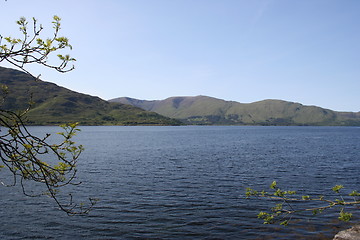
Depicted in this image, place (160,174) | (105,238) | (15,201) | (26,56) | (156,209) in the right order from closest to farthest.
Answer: (26,56) < (105,238) < (156,209) < (15,201) < (160,174)

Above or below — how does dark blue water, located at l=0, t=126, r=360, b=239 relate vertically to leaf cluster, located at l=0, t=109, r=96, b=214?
below

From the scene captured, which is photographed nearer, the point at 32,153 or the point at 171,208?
the point at 32,153

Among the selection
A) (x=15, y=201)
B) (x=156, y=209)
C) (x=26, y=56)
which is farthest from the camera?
(x=15, y=201)

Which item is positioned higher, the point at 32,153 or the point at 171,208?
the point at 32,153

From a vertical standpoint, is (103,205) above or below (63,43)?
below

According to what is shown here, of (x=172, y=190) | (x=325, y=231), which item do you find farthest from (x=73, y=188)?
(x=325, y=231)

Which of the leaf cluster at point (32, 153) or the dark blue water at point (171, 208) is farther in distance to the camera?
the dark blue water at point (171, 208)

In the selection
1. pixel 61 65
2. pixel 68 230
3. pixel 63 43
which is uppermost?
pixel 63 43

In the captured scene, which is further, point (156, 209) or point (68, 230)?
point (156, 209)

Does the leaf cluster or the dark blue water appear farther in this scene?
the dark blue water

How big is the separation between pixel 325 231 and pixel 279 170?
3265 cm

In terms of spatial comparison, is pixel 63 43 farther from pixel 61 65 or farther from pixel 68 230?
pixel 68 230

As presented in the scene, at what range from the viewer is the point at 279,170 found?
56.2 metres

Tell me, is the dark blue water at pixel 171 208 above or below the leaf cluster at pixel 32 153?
below
